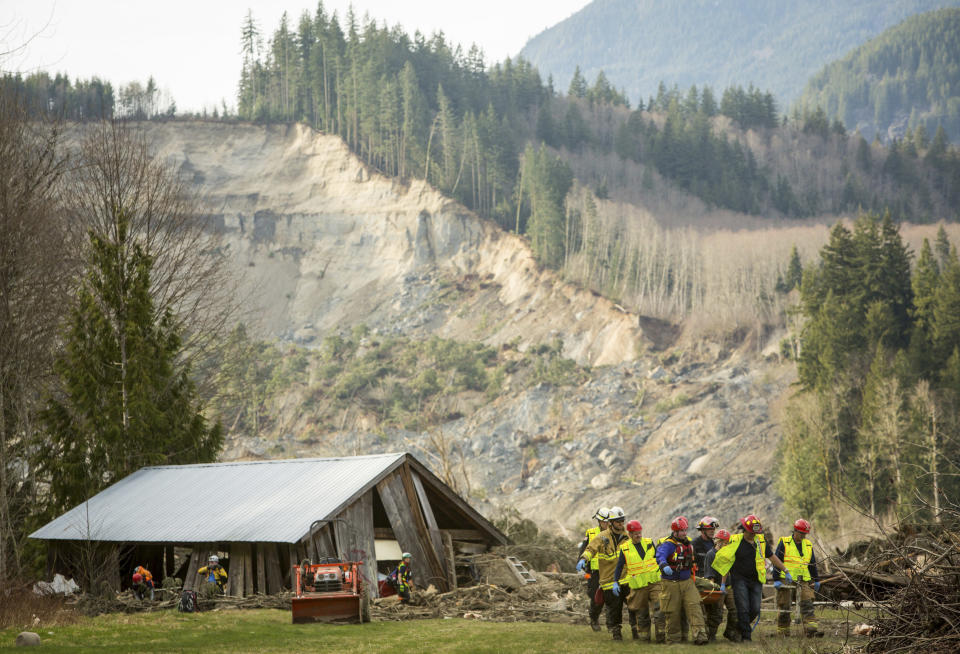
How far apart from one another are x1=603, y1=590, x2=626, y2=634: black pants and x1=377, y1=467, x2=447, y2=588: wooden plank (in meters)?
7.61

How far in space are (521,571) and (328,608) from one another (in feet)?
21.8

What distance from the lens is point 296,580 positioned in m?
17.0

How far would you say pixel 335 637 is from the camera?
14.7 m

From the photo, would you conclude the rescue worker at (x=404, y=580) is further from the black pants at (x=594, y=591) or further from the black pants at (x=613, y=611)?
the black pants at (x=613, y=611)

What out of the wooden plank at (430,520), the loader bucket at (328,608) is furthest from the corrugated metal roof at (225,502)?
the loader bucket at (328,608)

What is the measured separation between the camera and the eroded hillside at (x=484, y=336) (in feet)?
194

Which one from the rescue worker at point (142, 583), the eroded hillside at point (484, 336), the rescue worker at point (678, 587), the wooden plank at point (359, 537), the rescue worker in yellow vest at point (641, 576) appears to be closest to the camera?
the rescue worker at point (678, 587)

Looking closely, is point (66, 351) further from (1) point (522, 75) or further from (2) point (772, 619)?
(1) point (522, 75)

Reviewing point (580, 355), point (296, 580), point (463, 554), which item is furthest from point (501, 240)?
point (296, 580)

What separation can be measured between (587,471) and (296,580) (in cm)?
4542

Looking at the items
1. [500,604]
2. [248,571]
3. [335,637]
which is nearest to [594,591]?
[335,637]

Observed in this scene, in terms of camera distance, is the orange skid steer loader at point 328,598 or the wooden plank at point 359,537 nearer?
A: the orange skid steer loader at point 328,598

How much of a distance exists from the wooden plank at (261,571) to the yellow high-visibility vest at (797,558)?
418 inches

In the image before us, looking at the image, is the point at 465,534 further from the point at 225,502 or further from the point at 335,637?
the point at 335,637
